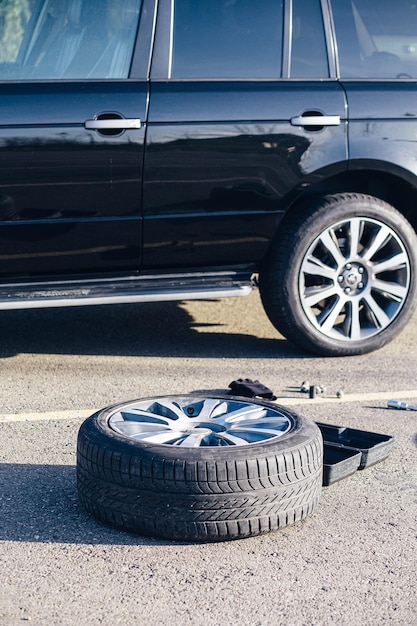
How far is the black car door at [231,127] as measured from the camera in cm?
527

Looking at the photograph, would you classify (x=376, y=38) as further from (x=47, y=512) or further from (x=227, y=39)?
(x=47, y=512)

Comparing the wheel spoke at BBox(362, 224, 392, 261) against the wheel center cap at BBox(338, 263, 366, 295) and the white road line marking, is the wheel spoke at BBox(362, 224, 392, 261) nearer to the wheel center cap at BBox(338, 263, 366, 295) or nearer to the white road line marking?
the wheel center cap at BBox(338, 263, 366, 295)

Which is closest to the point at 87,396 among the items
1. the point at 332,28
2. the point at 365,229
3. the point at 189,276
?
the point at 189,276

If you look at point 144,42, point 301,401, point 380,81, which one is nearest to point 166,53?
point 144,42

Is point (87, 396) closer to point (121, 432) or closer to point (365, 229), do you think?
point (121, 432)

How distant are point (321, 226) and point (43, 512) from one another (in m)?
2.66

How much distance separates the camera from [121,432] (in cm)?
353

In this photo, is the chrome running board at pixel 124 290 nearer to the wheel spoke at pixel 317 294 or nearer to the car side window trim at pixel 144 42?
the wheel spoke at pixel 317 294

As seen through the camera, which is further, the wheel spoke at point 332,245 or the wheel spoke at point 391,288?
the wheel spoke at point 391,288

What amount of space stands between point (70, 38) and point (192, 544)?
120 inches

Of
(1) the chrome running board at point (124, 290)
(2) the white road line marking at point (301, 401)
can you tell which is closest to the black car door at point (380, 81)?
(1) the chrome running board at point (124, 290)

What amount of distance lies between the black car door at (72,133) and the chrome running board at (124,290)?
8cm

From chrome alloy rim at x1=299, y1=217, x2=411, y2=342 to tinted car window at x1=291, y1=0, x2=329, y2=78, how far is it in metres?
0.86

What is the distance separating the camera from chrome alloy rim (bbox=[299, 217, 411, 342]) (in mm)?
5668
